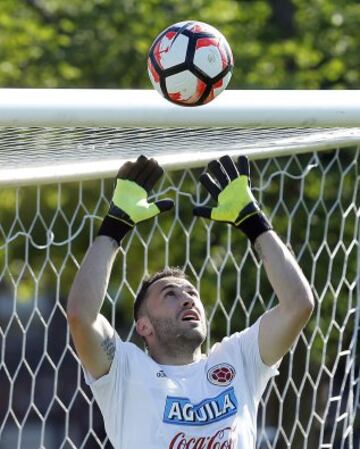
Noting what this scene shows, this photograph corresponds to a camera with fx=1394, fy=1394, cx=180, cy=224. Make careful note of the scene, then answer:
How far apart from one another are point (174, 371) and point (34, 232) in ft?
18.3

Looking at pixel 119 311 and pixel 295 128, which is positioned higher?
pixel 295 128

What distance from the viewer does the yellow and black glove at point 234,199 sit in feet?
14.4

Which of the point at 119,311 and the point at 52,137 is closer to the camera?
the point at 52,137

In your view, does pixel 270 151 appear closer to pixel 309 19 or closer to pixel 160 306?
pixel 160 306

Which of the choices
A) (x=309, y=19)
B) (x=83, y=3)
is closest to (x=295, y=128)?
(x=309, y=19)

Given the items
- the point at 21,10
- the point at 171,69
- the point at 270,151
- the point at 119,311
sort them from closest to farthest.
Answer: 1. the point at 171,69
2. the point at 270,151
3. the point at 119,311
4. the point at 21,10

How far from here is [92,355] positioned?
14.1ft

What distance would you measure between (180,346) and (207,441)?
34cm

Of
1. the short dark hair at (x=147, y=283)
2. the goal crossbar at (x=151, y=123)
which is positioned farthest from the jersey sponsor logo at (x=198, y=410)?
the goal crossbar at (x=151, y=123)

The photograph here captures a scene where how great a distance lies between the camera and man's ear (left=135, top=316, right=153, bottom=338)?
4.56m

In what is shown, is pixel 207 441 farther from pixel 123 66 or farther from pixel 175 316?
pixel 123 66

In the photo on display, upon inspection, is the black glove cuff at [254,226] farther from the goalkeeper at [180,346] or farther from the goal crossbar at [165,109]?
the goal crossbar at [165,109]

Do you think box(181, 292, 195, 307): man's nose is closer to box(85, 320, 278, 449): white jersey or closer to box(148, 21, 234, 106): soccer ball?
box(85, 320, 278, 449): white jersey

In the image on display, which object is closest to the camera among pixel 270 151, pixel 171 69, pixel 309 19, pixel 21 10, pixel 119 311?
pixel 171 69
